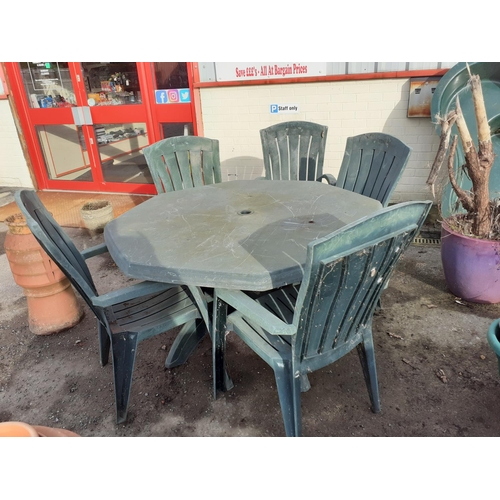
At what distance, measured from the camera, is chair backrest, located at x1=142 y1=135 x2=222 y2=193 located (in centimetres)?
335

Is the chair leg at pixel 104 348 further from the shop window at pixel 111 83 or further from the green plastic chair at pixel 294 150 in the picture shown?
the shop window at pixel 111 83

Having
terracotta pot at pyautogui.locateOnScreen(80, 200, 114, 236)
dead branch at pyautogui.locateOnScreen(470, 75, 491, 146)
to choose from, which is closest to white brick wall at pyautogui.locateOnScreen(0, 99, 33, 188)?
terracotta pot at pyautogui.locateOnScreen(80, 200, 114, 236)

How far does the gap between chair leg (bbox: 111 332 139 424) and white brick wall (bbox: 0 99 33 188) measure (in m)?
5.00

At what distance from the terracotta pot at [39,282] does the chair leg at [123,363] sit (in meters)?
1.06

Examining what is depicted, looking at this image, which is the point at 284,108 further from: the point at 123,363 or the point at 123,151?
the point at 123,363

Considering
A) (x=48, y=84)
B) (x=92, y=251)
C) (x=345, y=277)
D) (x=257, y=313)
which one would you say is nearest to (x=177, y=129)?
(x=48, y=84)

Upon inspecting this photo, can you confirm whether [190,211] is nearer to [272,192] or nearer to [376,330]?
[272,192]

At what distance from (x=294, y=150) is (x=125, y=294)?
248 centimetres

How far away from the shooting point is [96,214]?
164 inches

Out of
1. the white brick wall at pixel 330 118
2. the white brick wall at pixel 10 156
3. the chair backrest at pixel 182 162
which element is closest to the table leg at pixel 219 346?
the chair backrest at pixel 182 162

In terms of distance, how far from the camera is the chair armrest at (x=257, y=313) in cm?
147

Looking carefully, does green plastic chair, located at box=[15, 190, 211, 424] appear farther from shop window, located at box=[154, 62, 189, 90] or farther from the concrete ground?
shop window, located at box=[154, 62, 189, 90]

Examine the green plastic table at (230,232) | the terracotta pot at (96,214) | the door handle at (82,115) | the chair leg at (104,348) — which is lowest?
the chair leg at (104,348)
